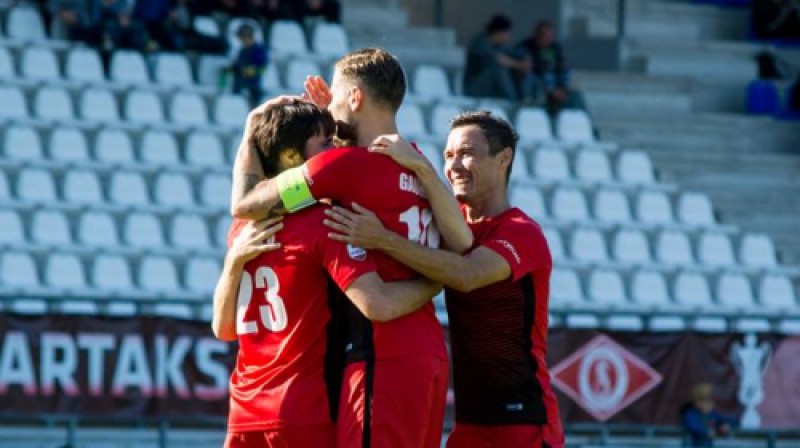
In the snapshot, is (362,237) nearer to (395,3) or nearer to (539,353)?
(539,353)

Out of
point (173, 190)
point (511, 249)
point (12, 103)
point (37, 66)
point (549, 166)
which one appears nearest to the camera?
point (511, 249)

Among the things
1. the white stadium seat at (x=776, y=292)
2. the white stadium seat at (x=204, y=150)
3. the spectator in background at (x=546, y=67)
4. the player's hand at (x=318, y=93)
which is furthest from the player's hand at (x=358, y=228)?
the spectator in background at (x=546, y=67)

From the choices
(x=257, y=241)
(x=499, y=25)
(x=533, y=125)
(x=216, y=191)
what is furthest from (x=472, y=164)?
(x=499, y=25)

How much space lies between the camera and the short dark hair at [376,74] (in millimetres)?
6047

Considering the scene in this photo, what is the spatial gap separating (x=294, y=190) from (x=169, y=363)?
6.77 meters

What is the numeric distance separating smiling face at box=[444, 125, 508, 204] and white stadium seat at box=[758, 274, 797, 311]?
11.2 meters

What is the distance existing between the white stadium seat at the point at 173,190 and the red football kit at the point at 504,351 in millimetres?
8877

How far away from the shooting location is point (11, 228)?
46.8 feet

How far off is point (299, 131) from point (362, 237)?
16.4 inches

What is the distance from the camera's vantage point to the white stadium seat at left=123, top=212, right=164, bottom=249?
1463 cm

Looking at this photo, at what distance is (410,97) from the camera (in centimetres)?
1769

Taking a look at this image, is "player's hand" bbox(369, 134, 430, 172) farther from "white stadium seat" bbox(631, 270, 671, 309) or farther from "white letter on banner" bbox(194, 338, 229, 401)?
"white stadium seat" bbox(631, 270, 671, 309)

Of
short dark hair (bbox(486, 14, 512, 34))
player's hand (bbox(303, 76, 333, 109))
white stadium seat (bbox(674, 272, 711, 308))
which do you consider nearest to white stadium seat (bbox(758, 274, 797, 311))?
white stadium seat (bbox(674, 272, 711, 308))

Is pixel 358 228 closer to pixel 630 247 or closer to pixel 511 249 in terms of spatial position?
pixel 511 249
